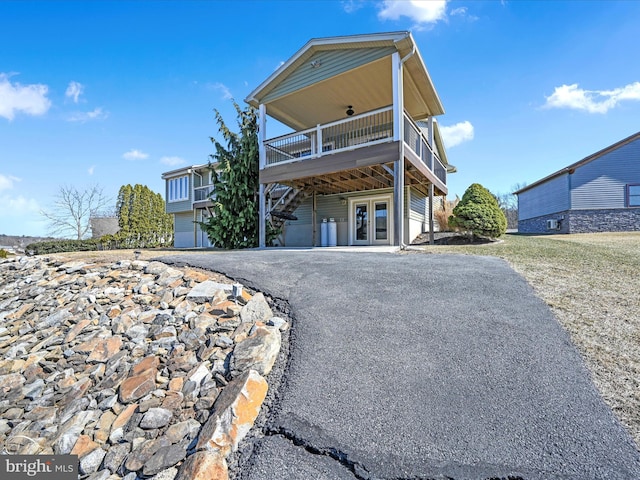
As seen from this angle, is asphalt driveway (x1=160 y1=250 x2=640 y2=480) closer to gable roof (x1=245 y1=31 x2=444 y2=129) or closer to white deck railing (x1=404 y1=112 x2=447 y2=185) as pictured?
white deck railing (x1=404 y1=112 x2=447 y2=185)

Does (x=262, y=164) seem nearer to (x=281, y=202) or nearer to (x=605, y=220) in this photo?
(x=281, y=202)

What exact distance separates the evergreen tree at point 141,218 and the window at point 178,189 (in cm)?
320

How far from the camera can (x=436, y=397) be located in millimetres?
2223

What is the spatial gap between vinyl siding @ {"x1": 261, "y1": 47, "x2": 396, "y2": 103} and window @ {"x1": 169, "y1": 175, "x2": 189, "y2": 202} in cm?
1163

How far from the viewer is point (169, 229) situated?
2367cm

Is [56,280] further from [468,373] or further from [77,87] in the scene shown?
[77,87]

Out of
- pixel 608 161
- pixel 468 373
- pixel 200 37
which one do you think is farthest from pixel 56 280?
pixel 608 161

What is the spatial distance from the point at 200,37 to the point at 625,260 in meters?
13.7

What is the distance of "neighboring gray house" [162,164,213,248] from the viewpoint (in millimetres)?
18859

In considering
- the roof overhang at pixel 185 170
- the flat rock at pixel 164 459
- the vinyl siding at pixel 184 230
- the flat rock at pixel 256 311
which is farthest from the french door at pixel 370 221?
the vinyl siding at pixel 184 230

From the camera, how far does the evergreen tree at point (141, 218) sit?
834 inches

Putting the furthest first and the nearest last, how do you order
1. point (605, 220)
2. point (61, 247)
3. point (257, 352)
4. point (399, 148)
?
point (61, 247), point (605, 220), point (399, 148), point (257, 352)

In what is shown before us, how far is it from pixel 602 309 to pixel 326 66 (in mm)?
9119

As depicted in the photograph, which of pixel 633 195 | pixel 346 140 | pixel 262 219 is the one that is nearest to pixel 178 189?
pixel 262 219
